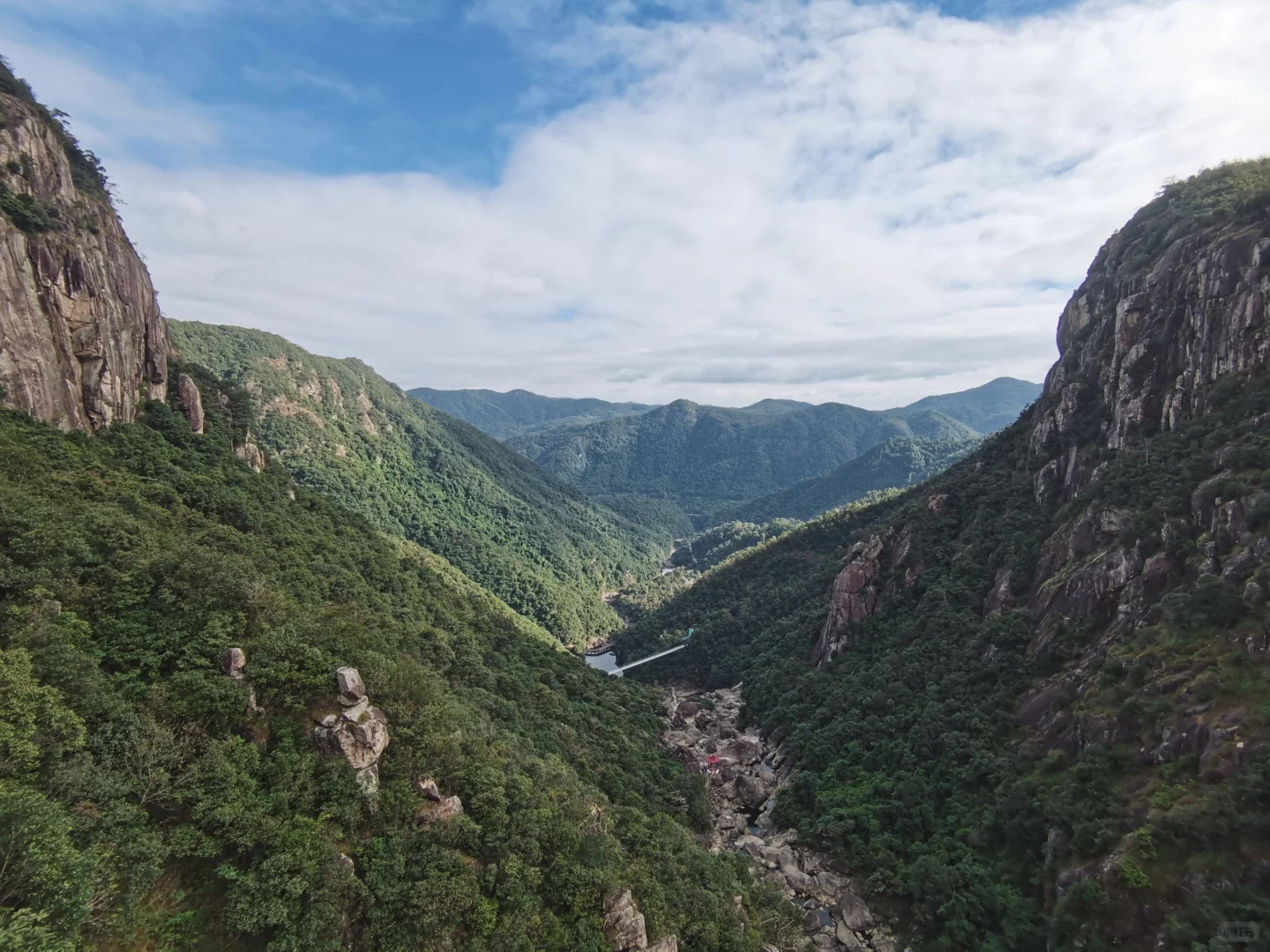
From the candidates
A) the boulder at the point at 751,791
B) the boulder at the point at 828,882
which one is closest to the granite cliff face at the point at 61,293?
the boulder at the point at 828,882

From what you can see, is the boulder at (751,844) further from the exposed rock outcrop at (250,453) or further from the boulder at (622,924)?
the exposed rock outcrop at (250,453)

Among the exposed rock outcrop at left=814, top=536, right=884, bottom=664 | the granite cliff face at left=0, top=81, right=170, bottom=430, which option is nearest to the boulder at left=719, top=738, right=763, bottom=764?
the exposed rock outcrop at left=814, top=536, right=884, bottom=664

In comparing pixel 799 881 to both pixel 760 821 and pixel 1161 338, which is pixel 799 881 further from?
pixel 1161 338

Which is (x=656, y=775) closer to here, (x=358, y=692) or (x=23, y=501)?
(x=358, y=692)

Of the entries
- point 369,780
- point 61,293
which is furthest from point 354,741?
point 61,293

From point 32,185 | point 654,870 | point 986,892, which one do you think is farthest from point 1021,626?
point 32,185

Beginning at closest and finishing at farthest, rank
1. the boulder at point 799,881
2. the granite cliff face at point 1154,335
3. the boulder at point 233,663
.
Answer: the boulder at point 233,663, the boulder at point 799,881, the granite cliff face at point 1154,335

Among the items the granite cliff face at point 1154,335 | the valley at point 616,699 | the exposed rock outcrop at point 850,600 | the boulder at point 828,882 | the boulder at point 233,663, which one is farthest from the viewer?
the exposed rock outcrop at point 850,600
